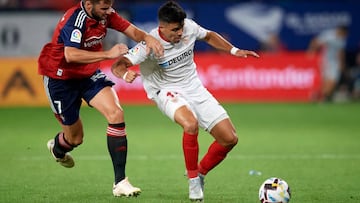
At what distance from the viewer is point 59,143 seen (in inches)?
383

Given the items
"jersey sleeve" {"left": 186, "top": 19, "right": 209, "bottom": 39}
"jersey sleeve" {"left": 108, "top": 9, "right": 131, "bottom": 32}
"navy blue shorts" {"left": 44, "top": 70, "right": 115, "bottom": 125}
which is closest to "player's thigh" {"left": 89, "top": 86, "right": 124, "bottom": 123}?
"navy blue shorts" {"left": 44, "top": 70, "right": 115, "bottom": 125}

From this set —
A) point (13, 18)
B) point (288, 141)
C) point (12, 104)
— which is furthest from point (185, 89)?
point (13, 18)

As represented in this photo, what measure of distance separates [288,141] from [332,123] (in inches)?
118

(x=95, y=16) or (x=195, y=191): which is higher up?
(x=95, y=16)

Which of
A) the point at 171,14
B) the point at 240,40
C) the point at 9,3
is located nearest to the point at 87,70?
the point at 171,14

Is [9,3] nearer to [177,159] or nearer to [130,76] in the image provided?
[177,159]

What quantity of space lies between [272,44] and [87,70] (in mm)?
13986

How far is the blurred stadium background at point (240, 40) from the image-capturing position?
65.3 feet

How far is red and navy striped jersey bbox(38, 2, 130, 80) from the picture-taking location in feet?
27.2

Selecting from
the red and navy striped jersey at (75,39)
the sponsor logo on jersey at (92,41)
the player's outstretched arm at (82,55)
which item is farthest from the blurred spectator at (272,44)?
the player's outstretched arm at (82,55)

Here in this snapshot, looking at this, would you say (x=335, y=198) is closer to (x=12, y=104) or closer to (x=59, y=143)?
(x=59, y=143)

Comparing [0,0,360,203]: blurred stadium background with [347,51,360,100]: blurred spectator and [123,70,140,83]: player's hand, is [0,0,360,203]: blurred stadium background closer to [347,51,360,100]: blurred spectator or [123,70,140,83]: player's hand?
[347,51,360,100]: blurred spectator

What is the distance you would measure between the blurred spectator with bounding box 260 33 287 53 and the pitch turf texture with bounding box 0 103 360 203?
4.04 metres

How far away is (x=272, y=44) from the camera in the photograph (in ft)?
73.2
